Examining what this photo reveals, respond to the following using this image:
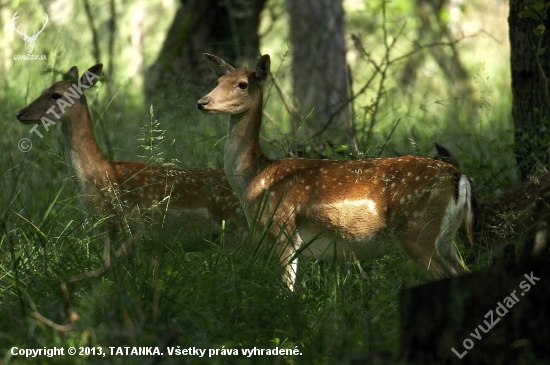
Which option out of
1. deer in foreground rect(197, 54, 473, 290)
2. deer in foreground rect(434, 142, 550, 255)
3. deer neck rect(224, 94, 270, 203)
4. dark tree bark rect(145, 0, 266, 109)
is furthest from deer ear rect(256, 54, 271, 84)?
dark tree bark rect(145, 0, 266, 109)

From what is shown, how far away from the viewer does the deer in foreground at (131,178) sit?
5.01 meters

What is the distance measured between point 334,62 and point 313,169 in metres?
4.20

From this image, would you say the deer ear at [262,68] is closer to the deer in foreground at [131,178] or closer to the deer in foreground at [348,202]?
the deer in foreground at [348,202]

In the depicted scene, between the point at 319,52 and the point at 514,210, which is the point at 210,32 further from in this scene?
the point at 514,210

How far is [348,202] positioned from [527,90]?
1645mm

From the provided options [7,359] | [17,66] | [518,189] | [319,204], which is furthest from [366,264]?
[17,66]

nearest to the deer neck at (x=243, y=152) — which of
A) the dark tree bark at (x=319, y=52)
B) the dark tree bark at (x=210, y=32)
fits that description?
the dark tree bark at (x=210, y=32)

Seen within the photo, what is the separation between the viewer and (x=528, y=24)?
5.02 metres

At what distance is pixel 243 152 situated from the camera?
15.5ft

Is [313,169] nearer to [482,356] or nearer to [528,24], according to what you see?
[528,24]

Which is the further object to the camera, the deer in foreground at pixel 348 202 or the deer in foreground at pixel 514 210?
the deer in foreground at pixel 514 210

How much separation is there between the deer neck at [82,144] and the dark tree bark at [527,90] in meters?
2.79

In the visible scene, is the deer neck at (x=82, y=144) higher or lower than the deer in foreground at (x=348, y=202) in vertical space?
higher

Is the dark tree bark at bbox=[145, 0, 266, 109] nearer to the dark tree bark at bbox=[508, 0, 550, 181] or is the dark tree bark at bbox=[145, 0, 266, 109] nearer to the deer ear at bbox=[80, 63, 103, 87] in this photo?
the deer ear at bbox=[80, 63, 103, 87]
